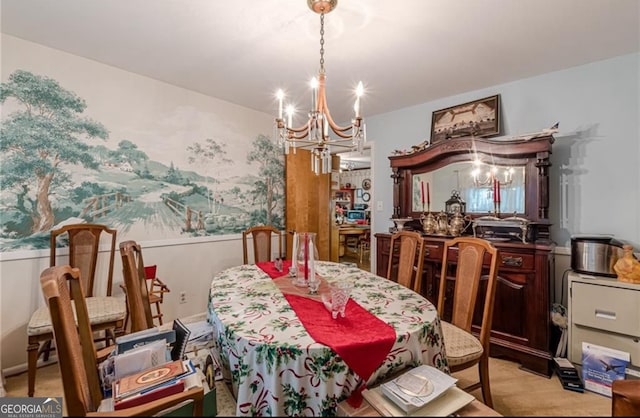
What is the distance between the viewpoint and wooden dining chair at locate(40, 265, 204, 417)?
81 cm

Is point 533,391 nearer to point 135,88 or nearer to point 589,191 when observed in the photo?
point 589,191

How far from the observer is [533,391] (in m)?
1.93

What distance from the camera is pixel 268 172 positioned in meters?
3.78

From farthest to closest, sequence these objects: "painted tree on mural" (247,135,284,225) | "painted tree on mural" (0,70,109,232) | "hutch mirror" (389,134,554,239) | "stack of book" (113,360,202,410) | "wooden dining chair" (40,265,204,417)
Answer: "painted tree on mural" (247,135,284,225)
"hutch mirror" (389,134,554,239)
"painted tree on mural" (0,70,109,232)
"stack of book" (113,360,202,410)
"wooden dining chair" (40,265,204,417)

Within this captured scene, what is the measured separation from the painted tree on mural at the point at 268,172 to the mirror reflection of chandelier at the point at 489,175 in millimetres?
2342

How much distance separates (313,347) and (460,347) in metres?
1.02

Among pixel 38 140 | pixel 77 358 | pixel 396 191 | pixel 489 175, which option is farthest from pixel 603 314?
pixel 38 140

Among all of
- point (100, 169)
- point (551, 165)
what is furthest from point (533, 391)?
point (100, 169)

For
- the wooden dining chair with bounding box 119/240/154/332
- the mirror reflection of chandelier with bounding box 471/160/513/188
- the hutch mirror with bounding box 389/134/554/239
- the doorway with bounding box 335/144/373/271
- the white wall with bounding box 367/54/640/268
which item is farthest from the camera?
the doorway with bounding box 335/144/373/271

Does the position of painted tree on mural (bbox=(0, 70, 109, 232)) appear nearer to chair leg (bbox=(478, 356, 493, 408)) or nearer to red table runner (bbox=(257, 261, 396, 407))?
red table runner (bbox=(257, 261, 396, 407))

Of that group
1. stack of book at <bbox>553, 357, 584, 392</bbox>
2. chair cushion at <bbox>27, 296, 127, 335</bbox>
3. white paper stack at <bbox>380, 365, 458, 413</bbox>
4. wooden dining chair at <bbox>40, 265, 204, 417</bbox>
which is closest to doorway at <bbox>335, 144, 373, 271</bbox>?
stack of book at <bbox>553, 357, 584, 392</bbox>

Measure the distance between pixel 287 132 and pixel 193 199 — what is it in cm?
166

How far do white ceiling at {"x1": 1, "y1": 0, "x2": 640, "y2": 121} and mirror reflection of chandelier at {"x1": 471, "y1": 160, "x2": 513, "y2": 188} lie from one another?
31.9 inches

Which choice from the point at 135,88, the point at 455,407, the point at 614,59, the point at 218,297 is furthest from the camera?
the point at 135,88
